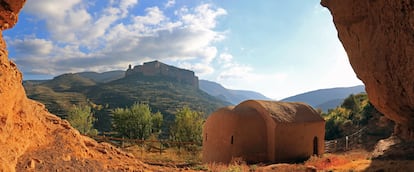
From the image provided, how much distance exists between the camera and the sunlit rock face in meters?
8.37

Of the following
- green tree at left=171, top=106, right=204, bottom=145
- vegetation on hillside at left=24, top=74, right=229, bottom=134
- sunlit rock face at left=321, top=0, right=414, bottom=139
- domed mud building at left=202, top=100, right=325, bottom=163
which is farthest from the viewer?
vegetation on hillside at left=24, top=74, right=229, bottom=134

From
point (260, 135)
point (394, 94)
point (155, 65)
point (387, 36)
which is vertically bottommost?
point (260, 135)

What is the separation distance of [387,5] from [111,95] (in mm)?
68695

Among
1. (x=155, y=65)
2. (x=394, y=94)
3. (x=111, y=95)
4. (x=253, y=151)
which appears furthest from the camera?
(x=155, y=65)

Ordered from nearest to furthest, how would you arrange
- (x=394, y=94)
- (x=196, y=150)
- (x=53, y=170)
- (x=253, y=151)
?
(x=53, y=170)
(x=394, y=94)
(x=253, y=151)
(x=196, y=150)

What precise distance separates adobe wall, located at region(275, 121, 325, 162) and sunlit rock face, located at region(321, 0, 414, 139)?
6472 mm

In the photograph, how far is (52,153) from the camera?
627cm

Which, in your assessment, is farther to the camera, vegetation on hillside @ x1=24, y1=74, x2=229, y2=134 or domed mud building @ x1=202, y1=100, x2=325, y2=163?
vegetation on hillside @ x1=24, y1=74, x2=229, y2=134

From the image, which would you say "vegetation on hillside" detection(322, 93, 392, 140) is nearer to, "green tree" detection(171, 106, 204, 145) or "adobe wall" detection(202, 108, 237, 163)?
"green tree" detection(171, 106, 204, 145)

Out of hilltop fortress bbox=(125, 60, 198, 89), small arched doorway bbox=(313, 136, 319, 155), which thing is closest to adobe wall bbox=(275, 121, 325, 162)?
small arched doorway bbox=(313, 136, 319, 155)

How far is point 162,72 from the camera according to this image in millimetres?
125625

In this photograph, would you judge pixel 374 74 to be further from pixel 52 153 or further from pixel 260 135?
pixel 52 153

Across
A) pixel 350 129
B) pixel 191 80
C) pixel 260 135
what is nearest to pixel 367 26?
pixel 260 135

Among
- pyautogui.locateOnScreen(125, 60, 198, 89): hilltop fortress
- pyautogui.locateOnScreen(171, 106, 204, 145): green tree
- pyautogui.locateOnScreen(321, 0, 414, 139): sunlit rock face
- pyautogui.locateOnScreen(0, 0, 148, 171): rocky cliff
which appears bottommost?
pyautogui.locateOnScreen(171, 106, 204, 145): green tree
